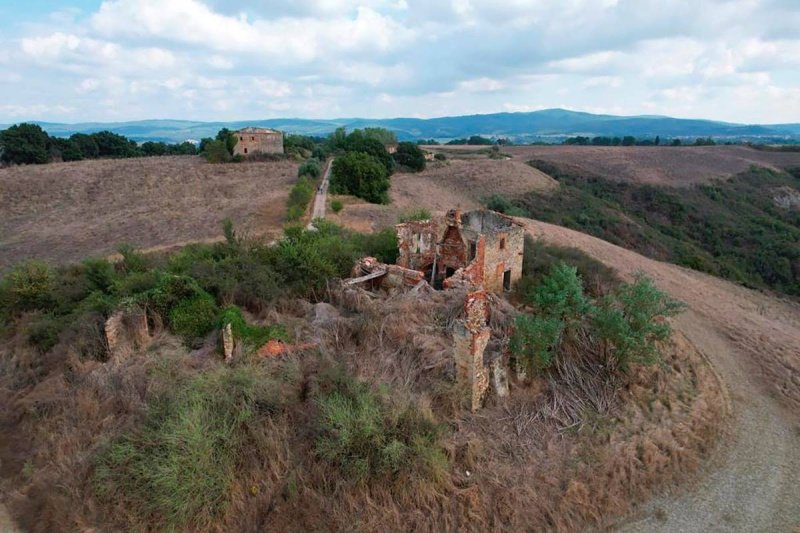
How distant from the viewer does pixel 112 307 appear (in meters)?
13.8

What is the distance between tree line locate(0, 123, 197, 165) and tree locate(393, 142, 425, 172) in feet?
111

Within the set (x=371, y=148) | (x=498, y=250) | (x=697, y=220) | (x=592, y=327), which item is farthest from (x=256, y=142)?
(x=592, y=327)

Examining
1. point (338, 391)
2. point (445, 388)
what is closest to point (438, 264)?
point (445, 388)

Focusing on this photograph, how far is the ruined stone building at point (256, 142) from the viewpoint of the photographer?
194ft

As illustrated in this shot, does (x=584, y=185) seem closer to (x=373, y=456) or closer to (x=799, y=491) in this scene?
(x=799, y=491)

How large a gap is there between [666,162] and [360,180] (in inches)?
2164

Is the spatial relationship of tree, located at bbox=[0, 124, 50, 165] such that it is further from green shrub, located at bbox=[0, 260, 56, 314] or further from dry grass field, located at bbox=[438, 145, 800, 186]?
dry grass field, located at bbox=[438, 145, 800, 186]

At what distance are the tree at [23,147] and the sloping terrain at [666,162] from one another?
64.4 meters

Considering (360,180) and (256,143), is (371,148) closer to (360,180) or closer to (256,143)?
(256,143)

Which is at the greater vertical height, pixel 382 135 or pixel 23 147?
pixel 382 135

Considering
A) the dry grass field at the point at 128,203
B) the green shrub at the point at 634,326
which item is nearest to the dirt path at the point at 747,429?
the green shrub at the point at 634,326

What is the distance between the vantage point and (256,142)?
59594 millimetres

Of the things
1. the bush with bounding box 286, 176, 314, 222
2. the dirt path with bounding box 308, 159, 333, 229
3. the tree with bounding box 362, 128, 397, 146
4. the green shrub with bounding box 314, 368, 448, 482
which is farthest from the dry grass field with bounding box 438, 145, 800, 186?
the green shrub with bounding box 314, 368, 448, 482

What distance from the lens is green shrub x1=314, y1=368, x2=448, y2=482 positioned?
9.05 m
